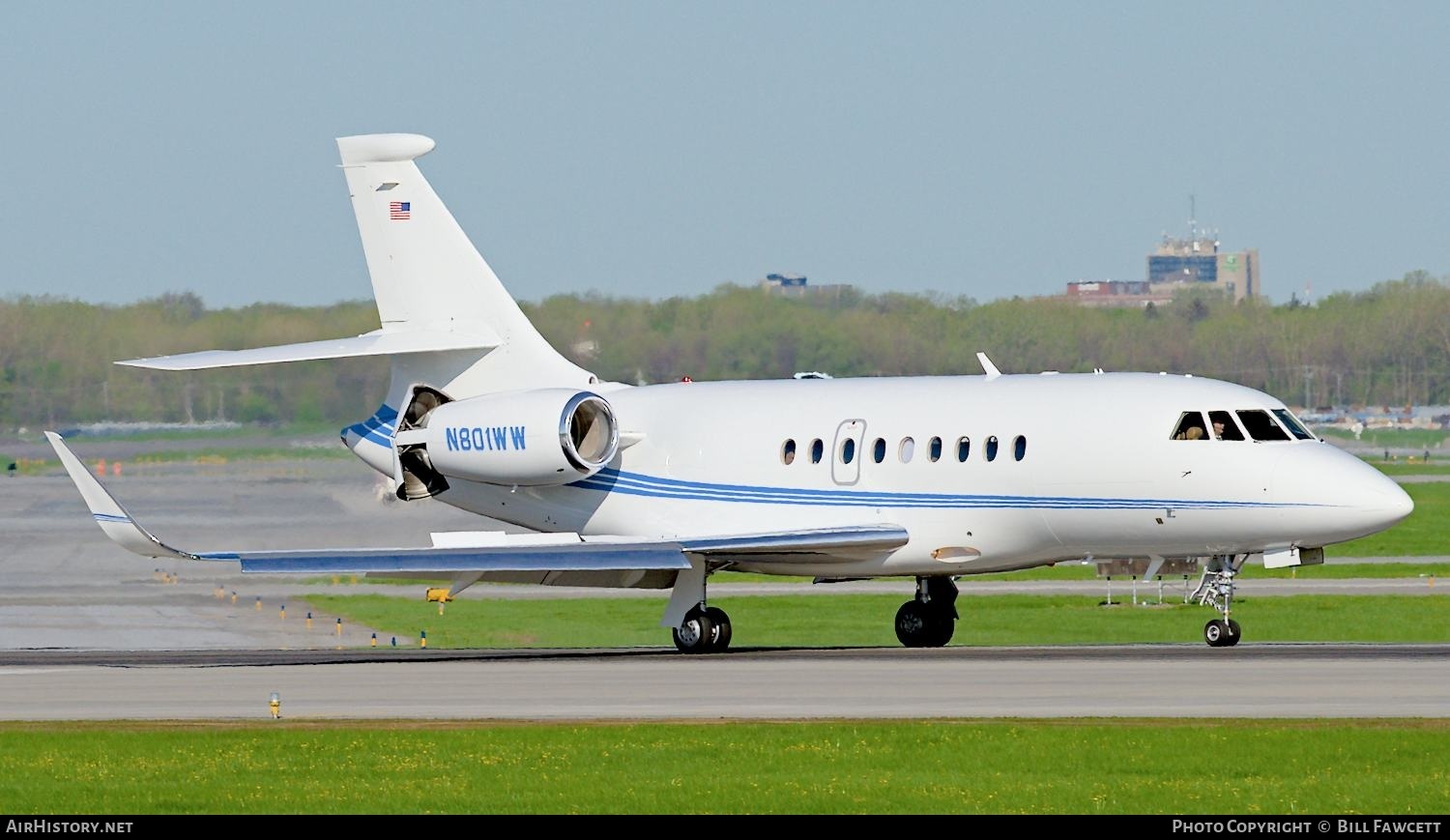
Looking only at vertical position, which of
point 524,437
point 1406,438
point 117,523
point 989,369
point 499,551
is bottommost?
point 1406,438

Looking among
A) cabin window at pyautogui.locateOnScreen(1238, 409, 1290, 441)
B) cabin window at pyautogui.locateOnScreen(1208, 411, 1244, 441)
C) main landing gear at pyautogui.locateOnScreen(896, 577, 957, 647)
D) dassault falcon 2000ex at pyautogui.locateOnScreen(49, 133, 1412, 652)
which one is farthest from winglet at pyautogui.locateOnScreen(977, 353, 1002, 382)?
cabin window at pyautogui.locateOnScreen(1238, 409, 1290, 441)

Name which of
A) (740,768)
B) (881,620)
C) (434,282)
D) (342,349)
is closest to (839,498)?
(342,349)

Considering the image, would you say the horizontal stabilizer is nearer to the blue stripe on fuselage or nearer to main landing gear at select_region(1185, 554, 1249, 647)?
the blue stripe on fuselage

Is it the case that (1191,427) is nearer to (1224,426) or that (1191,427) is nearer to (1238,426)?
(1224,426)

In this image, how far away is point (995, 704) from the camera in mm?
22672

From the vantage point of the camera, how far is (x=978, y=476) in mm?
31203

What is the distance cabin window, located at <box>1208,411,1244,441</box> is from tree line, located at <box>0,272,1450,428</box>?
19.2 meters

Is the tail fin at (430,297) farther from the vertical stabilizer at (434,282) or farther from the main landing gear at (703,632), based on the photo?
the main landing gear at (703,632)

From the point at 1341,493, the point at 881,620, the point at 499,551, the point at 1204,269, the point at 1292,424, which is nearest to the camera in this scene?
the point at 1341,493

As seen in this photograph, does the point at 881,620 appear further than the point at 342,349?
Yes

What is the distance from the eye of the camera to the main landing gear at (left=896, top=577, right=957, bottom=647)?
3378cm

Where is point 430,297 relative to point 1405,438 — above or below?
above

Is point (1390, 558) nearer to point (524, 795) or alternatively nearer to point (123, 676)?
point (123, 676)

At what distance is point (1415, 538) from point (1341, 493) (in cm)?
3885
